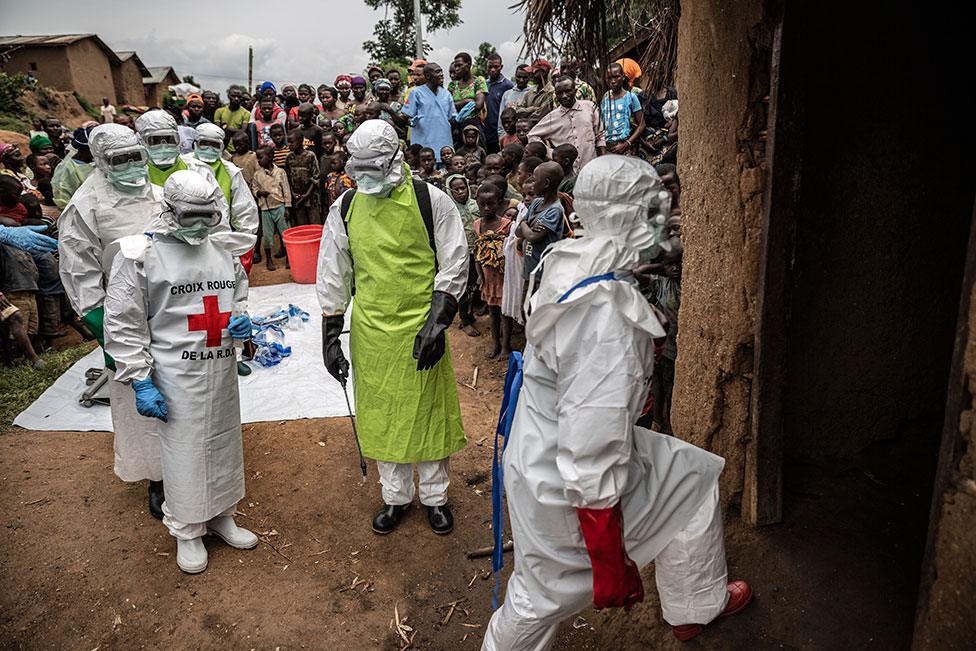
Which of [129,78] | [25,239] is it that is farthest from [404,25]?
[25,239]

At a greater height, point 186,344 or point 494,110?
point 494,110

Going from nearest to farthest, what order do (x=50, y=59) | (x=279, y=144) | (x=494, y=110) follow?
1. (x=494, y=110)
2. (x=279, y=144)
3. (x=50, y=59)

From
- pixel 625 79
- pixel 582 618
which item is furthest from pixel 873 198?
pixel 625 79

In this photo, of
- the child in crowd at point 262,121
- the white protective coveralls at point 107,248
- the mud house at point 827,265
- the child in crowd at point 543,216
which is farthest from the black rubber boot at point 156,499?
the child in crowd at point 262,121

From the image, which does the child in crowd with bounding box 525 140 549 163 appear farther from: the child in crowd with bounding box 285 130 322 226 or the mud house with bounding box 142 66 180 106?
the mud house with bounding box 142 66 180 106

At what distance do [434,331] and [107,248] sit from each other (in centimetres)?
188

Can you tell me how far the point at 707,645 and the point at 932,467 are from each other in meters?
1.52

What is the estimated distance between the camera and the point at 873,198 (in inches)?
112

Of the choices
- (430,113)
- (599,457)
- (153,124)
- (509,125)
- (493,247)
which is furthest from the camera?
(430,113)

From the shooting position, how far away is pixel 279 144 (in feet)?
30.0

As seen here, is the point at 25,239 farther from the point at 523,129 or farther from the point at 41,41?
the point at 41,41

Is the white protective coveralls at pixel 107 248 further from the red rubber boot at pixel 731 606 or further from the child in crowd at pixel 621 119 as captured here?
the child in crowd at pixel 621 119

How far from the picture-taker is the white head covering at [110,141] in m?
3.62

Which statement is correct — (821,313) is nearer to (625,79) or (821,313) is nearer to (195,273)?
(195,273)
